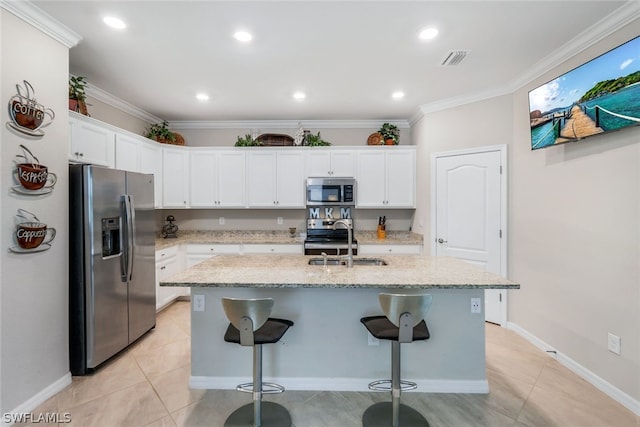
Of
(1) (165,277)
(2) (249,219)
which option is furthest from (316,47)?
(1) (165,277)

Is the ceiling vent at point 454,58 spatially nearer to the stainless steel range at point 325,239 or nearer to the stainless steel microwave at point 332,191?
the stainless steel microwave at point 332,191

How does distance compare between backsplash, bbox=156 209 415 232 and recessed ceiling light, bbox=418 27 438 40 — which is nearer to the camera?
recessed ceiling light, bbox=418 27 438 40

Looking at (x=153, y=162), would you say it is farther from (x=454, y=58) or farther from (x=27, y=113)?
(x=454, y=58)

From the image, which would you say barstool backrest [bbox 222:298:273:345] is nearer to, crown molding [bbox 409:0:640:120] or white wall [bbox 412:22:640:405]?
white wall [bbox 412:22:640:405]

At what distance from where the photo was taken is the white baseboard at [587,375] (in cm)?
200

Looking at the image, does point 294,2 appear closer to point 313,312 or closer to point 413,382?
point 313,312

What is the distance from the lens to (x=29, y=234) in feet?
6.26

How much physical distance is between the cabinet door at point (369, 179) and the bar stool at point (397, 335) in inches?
102

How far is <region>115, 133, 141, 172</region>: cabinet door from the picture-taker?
322 centimetres

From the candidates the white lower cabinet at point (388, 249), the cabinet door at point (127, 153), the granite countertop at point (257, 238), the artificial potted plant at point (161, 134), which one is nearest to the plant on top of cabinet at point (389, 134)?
the granite countertop at point (257, 238)

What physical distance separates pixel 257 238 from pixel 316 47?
277cm

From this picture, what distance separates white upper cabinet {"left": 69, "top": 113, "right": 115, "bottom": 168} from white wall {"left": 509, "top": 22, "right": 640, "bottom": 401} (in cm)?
439

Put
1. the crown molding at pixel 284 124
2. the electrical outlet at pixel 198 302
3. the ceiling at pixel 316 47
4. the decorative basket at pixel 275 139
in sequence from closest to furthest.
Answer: the ceiling at pixel 316 47
the electrical outlet at pixel 198 302
the decorative basket at pixel 275 139
the crown molding at pixel 284 124

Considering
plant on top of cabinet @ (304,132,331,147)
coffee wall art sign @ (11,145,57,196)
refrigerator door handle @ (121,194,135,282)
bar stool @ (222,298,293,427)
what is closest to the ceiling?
plant on top of cabinet @ (304,132,331,147)
